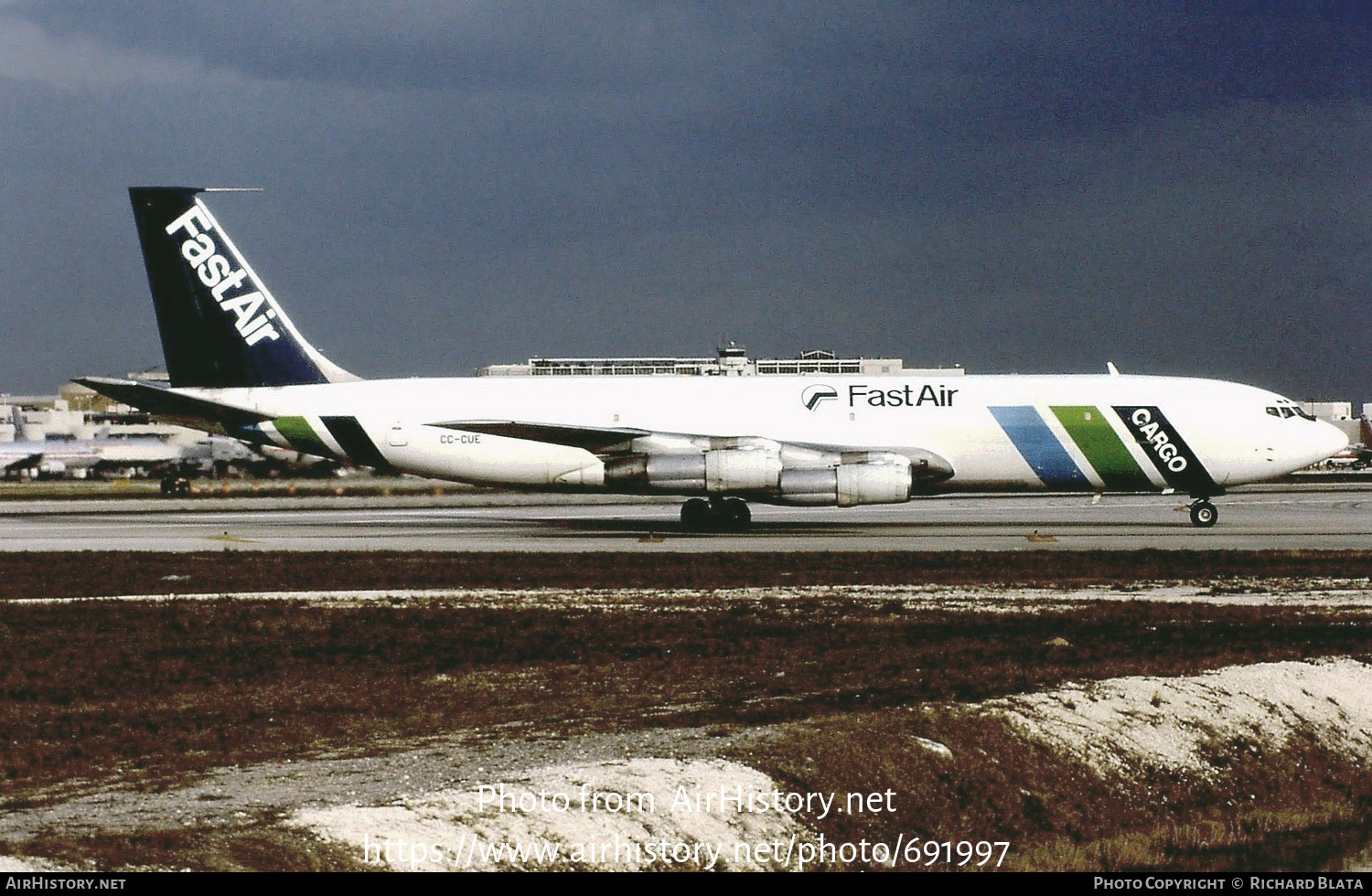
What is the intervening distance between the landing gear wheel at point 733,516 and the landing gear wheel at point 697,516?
0.80ft

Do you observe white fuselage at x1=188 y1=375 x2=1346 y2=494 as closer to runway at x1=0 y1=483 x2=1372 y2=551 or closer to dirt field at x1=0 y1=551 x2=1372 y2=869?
runway at x1=0 y1=483 x2=1372 y2=551

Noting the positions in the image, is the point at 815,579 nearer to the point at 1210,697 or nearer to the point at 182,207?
the point at 1210,697

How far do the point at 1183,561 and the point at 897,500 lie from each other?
9023mm

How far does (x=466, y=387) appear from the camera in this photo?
130 feet

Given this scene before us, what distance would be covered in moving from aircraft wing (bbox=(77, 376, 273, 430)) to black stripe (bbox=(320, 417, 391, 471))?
1861 millimetres

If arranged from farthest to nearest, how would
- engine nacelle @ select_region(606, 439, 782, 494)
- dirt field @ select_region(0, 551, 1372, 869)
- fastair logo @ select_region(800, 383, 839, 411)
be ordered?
fastair logo @ select_region(800, 383, 839, 411), engine nacelle @ select_region(606, 439, 782, 494), dirt field @ select_region(0, 551, 1372, 869)

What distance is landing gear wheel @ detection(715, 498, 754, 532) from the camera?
125 feet

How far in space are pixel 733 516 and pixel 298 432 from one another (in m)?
12.3

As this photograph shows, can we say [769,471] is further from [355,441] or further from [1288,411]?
[1288,411]

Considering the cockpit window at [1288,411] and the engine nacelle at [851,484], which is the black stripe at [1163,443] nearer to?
the cockpit window at [1288,411]

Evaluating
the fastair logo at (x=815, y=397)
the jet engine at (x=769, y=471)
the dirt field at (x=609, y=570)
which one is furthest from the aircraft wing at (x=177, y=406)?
the fastair logo at (x=815, y=397)

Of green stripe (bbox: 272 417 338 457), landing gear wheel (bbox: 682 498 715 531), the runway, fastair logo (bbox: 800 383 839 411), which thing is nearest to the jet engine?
the runway

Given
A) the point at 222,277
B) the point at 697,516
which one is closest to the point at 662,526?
the point at 697,516

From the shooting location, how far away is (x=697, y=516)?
126 feet
